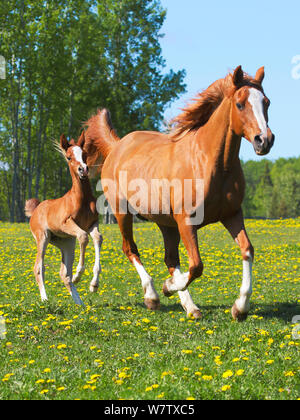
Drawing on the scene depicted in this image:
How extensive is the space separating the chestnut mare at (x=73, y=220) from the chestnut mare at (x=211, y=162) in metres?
1.01

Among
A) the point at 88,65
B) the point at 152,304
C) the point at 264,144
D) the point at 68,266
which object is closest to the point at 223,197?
the point at 264,144

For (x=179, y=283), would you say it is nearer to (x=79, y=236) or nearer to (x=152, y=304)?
(x=152, y=304)

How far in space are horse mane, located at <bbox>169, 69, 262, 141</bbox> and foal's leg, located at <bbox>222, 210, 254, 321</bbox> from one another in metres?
1.50

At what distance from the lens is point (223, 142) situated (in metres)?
7.04

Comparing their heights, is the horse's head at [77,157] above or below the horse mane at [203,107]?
below

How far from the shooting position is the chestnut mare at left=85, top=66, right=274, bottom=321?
652 centimetres

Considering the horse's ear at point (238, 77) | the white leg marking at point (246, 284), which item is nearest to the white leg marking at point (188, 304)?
the white leg marking at point (246, 284)

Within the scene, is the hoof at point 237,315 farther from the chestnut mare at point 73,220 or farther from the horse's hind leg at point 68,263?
the horse's hind leg at point 68,263

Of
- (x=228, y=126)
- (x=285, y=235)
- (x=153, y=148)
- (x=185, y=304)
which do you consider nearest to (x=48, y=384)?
(x=185, y=304)

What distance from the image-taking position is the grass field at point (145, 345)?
4824mm

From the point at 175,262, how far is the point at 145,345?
7.93 ft
